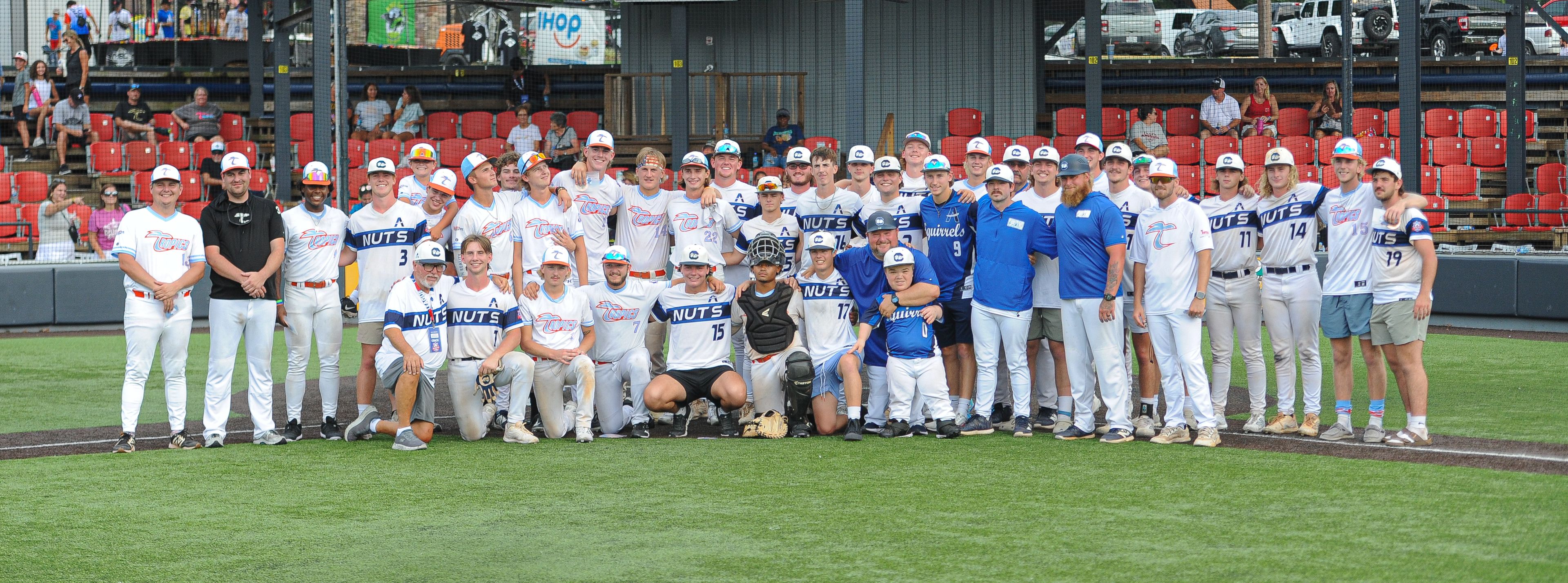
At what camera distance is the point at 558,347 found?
8852mm

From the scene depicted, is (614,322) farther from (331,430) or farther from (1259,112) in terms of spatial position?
(1259,112)

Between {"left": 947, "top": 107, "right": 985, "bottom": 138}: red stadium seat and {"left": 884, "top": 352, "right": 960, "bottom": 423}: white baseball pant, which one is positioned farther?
{"left": 947, "top": 107, "right": 985, "bottom": 138}: red stadium seat

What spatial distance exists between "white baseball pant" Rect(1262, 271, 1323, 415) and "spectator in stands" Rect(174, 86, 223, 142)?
58.0 feet

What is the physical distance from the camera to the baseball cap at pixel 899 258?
28.0 feet

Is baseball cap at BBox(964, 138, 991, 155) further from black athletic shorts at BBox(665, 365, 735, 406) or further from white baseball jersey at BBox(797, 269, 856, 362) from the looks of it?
black athletic shorts at BBox(665, 365, 735, 406)

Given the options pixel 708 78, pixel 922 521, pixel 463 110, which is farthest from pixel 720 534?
pixel 463 110

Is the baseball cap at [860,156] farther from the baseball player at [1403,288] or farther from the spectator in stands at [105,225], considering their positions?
the spectator in stands at [105,225]

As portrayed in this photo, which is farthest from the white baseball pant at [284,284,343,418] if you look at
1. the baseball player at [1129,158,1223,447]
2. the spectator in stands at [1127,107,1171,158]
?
the spectator in stands at [1127,107,1171,158]

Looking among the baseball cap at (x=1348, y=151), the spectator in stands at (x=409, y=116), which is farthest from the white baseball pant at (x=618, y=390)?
the spectator in stands at (x=409, y=116)

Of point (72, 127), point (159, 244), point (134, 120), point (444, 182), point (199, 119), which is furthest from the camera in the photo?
point (199, 119)

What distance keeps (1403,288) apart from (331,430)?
6.84 m

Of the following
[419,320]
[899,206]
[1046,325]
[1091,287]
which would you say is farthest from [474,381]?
[1091,287]

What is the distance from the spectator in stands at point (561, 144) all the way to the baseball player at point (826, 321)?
1098 cm

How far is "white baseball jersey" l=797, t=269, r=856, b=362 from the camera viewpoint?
8.89 metres
